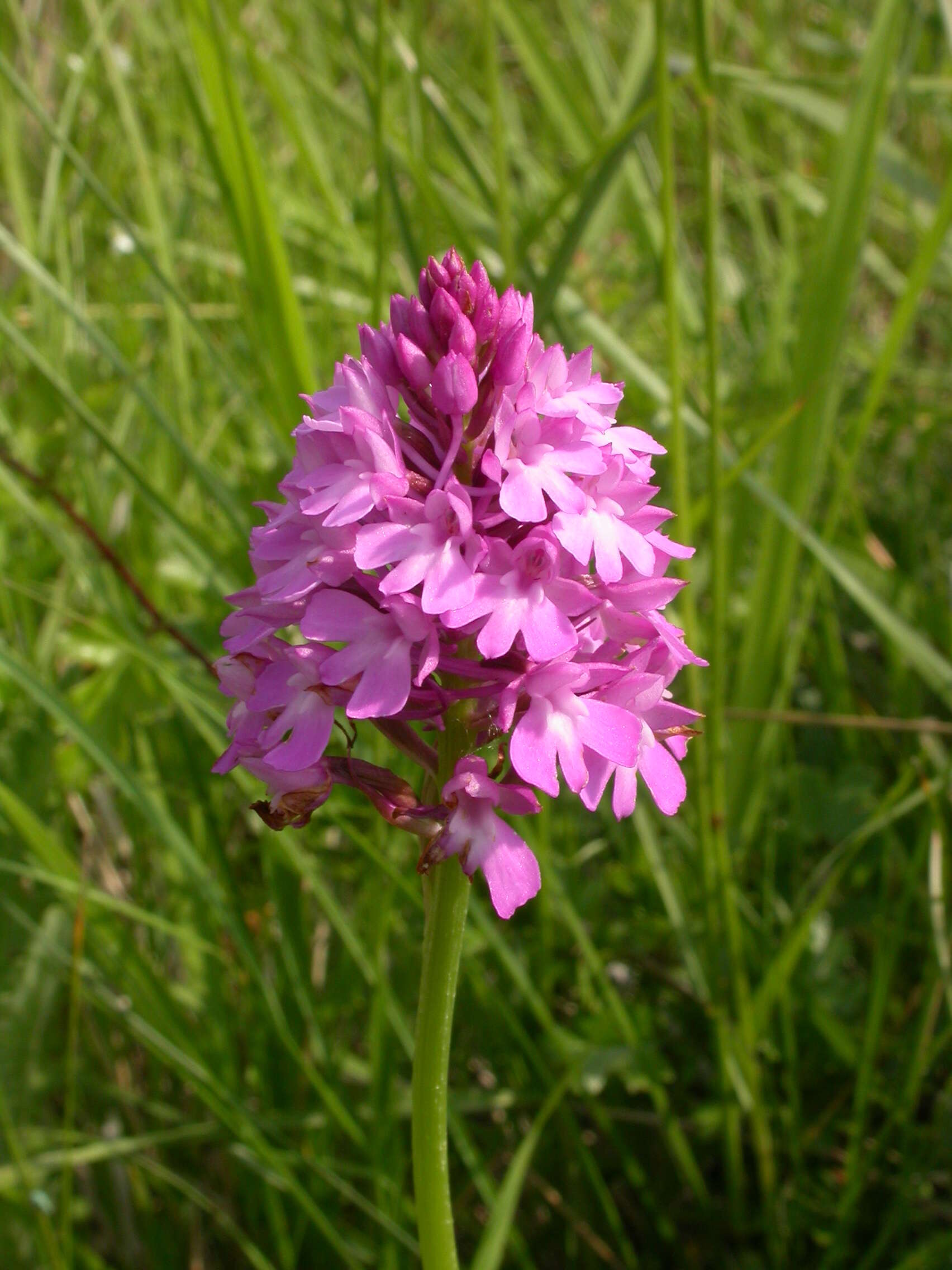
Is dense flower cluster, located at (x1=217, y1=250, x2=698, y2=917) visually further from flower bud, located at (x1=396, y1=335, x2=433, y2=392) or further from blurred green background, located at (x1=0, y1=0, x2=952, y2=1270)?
blurred green background, located at (x1=0, y1=0, x2=952, y2=1270)

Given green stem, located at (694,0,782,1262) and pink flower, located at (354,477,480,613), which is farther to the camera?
green stem, located at (694,0,782,1262)

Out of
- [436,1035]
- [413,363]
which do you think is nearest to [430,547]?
[413,363]

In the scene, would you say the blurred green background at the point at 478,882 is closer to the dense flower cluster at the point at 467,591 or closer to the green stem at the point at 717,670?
the green stem at the point at 717,670

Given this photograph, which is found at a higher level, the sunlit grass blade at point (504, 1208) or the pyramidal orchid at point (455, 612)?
the pyramidal orchid at point (455, 612)

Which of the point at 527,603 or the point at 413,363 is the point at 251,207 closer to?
the point at 413,363

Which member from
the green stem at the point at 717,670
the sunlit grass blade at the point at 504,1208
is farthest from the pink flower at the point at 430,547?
the sunlit grass blade at the point at 504,1208

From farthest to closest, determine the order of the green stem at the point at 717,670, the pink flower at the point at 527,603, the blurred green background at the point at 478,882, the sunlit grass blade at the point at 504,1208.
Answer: the blurred green background at the point at 478,882 → the green stem at the point at 717,670 → the sunlit grass blade at the point at 504,1208 → the pink flower at the point at 527,603

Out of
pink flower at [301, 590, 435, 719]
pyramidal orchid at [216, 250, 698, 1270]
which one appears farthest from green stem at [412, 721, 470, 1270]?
pink flower at [301, 590, 435, 719]
